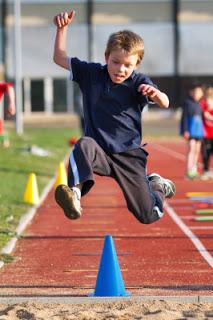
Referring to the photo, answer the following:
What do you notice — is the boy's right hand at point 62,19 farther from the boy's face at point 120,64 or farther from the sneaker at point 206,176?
the sneaker at point 206,176

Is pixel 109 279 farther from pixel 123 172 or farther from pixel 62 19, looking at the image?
pixel 62 19

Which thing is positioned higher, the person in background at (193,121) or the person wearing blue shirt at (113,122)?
the person wearing blue shirt at (113,122)

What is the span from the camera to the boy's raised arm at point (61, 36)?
23.7 ft

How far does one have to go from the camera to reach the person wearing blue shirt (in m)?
6.85

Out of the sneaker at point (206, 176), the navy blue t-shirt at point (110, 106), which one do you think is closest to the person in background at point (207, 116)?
the sneaker at point (206, 176)

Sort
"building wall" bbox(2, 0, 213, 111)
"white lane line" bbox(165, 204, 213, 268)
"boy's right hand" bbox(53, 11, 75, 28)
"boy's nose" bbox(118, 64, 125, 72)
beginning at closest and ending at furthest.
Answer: "boy's nose" bbox(118, 64, 125, 72) → "boy's right hand" bbox(53, 11, 75, 28) → "white lane line" bbox(165, 204, 213, 268) → "building wall" bbox(2, 0, 213, 111)

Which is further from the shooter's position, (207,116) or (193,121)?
(207,116)

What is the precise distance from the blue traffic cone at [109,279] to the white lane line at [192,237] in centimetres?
193

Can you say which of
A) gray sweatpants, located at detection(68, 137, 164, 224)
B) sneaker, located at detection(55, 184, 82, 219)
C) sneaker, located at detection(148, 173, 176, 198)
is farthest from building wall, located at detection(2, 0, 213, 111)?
sneaker, located at detection(55, 184, 82, 219)

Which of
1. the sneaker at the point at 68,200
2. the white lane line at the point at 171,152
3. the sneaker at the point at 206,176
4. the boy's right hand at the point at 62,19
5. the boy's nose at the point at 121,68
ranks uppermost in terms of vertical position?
the boy's right hand at the point at 62,19

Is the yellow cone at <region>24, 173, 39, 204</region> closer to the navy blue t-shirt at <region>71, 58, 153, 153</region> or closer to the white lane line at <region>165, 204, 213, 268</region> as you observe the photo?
the white lane line at <region>165, 204, 213, 268</region>

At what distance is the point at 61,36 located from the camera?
7.32 m

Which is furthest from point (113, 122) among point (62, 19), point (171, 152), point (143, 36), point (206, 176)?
point (143, 36)

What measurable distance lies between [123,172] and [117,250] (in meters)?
2.83
